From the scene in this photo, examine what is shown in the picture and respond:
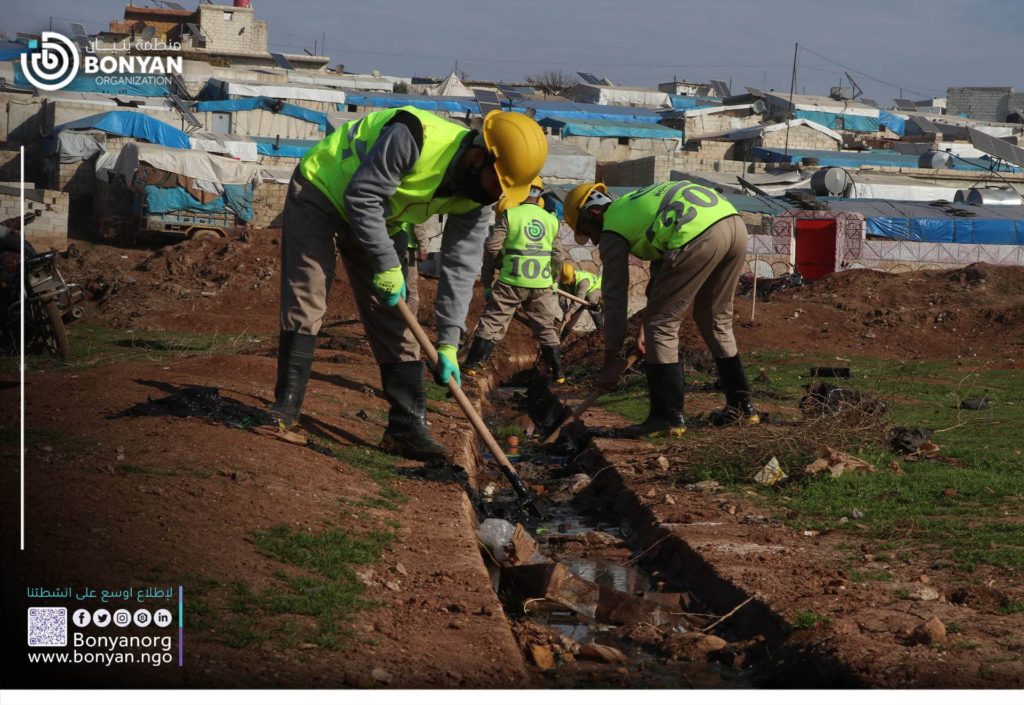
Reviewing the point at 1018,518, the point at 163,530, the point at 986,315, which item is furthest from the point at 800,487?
the point at 986,315

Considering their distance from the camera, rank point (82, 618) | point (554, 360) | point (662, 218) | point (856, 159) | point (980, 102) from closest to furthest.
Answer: point (82, 618), point (662, 218), point (554, 360), point (856, 159), point (980, 102)

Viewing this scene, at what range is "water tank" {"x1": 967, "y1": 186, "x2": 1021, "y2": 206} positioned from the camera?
29703mm

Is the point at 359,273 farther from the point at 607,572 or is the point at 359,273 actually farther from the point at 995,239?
the point at 995,239

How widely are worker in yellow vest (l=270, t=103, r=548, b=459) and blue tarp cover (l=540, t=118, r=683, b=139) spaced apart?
3368cm

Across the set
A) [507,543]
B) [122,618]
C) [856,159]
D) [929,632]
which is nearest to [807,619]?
[929,632]

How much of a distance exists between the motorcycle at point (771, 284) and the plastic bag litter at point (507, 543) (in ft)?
49.7

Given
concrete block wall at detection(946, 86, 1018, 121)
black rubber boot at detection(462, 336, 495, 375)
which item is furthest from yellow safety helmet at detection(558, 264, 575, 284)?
concrete block wall at detection(946, 86, 1018, 121)

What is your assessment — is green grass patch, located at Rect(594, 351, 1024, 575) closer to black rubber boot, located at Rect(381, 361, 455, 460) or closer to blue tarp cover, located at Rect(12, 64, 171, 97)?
black rubber boot, located at Rect(381, 361, 455, 460)

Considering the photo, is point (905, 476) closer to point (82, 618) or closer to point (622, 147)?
point (82, 618)

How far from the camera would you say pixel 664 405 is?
713 cm

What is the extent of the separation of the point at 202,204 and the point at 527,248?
48.9ft

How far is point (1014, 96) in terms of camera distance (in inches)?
2635

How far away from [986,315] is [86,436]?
14.8 metres

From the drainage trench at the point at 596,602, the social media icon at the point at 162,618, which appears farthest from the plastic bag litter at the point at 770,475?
the social media icon at the point at 162,618
